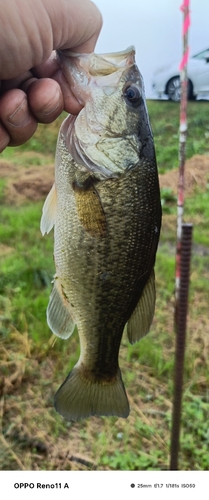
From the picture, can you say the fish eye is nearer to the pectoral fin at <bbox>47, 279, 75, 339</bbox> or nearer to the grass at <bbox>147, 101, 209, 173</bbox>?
the pectoral fin at <bbox>47, 279, 75, 339</bbox>

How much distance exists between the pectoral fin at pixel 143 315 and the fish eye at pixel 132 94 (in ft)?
0.70

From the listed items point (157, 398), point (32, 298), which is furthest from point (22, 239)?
point (157, 398)

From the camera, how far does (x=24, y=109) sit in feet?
1.93

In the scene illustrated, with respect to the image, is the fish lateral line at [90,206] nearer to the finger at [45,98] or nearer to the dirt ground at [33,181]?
the finger at [45,98]

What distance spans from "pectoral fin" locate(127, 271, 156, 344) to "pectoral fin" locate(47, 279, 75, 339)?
81 mm

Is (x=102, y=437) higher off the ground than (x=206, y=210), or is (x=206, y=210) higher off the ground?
(x=206, y=210)

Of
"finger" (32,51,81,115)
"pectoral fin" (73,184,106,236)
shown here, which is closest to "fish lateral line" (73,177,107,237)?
"pectoral fin" (73,184,106,236)

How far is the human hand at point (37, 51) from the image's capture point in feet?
1.77

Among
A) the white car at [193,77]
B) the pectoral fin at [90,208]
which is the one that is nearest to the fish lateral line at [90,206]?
the pectoral fin at [90,208]

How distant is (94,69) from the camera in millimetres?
536

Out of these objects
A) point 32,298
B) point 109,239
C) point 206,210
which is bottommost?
point 32,298

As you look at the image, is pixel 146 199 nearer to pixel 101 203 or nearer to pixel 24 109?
pixel 101 203

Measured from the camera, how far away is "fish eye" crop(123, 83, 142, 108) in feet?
1.85

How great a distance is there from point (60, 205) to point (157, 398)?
89 centimetres
